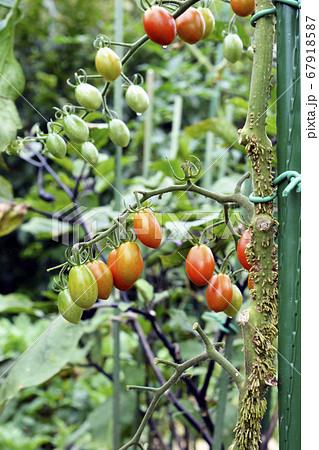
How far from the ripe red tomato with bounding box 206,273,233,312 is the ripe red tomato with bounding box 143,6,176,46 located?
8.7 inches

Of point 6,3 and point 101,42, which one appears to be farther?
point 6,3

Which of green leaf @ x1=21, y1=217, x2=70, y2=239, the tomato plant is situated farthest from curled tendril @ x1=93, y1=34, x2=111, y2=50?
green leaf @ x1=21, y1=217, x2=70, y2=239

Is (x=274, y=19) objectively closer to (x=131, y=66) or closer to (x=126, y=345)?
(x=126, y=345)

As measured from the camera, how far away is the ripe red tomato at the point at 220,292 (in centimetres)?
38

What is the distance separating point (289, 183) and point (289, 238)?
0.04m

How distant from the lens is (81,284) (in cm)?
35

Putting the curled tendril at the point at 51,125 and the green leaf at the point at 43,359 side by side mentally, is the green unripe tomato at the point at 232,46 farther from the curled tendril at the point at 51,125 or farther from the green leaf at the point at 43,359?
the green leaf at the point at 43,359

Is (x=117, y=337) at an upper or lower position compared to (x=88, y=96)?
lower

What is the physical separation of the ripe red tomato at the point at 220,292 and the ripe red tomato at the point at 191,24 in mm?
230

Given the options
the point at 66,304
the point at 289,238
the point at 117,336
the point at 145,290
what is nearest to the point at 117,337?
the point at 117,336

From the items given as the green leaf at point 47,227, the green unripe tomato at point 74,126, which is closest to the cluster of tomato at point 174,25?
the green unripe tomato at point 74,126

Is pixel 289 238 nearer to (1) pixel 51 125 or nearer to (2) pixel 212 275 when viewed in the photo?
(2) pixel 212 275

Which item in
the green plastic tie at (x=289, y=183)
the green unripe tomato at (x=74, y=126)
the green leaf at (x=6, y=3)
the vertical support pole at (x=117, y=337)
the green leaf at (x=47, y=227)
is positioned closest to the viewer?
the green plastic tie at (x=289, y=183)
